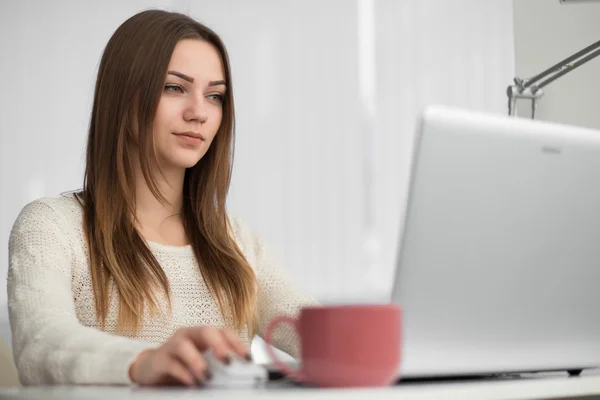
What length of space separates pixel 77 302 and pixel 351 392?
0.91m

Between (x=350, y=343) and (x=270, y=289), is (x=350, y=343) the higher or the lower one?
the higher one

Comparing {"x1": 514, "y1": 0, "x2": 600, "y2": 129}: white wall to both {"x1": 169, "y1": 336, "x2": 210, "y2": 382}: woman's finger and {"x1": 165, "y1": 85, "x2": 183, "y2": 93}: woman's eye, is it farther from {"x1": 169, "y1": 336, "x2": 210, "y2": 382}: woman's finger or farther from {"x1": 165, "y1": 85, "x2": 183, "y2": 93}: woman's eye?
{"x1": 169, "y1": 336, "x2": 210, "y2": 382}: woman's finger

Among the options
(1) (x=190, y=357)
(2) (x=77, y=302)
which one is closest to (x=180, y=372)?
(1) (x=190, y=357)

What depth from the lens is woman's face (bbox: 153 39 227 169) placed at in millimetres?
1544

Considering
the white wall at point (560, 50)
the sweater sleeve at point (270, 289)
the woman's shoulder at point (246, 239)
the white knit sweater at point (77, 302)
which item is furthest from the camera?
the white wall at point (560, 50)

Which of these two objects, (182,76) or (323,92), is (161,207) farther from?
(323,92)

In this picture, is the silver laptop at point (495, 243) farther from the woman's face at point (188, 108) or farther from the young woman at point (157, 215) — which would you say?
the woman's face at point (188, 108)

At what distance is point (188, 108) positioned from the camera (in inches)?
61.1

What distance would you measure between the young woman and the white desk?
56 centimetres

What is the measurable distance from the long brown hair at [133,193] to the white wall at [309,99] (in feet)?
4.82

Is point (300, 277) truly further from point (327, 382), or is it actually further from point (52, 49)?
point (327, 382)

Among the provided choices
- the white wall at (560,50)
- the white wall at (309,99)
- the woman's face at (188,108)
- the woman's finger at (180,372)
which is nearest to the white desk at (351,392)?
the woman's finger at (180,372)

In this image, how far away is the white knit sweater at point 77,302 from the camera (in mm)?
871

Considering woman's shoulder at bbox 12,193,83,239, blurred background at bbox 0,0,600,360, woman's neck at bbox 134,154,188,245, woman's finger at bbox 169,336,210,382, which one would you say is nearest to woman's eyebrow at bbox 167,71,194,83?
woman's neck at bbox 134,154,188,245
